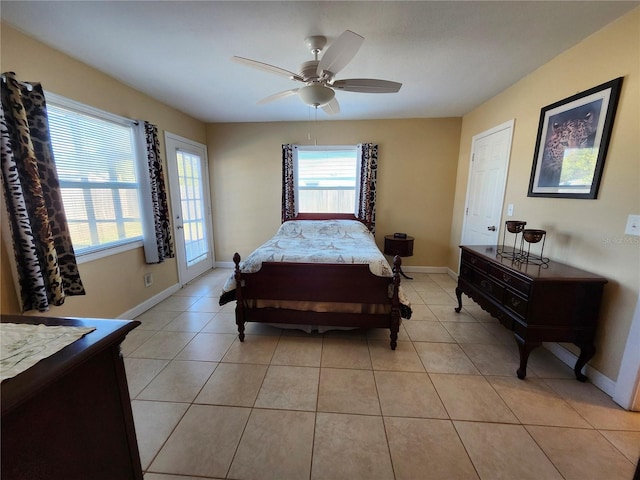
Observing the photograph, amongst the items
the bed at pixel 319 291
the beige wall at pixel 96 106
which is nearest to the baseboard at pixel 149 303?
the beige wall at pixel 96 106

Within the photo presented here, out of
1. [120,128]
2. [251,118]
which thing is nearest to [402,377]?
[120,128]

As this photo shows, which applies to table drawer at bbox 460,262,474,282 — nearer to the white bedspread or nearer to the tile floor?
the tile floor

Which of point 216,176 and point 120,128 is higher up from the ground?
point 120,128

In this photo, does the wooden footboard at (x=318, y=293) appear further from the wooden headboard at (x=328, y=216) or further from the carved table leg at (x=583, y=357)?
the wooden headboard at (x=328, y=216)

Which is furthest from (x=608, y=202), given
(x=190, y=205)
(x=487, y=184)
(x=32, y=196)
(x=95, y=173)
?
(x=190, y=205)

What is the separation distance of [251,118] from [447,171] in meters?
3.05

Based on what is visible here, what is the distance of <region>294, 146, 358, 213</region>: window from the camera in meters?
4.08

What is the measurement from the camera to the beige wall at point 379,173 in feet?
12.8

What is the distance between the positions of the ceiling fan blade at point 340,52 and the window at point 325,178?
2281mm

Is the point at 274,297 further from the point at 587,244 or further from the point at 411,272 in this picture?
the point at 411,272

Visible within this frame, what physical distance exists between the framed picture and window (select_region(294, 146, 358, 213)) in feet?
7.62

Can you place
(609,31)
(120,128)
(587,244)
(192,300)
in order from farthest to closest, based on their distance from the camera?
(192,300), (120,128), (587,244), (609,31)

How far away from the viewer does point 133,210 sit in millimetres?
2752

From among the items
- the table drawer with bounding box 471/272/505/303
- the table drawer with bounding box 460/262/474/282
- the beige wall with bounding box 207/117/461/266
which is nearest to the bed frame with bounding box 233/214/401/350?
the table drawer with bounding box 471/272/505/303
